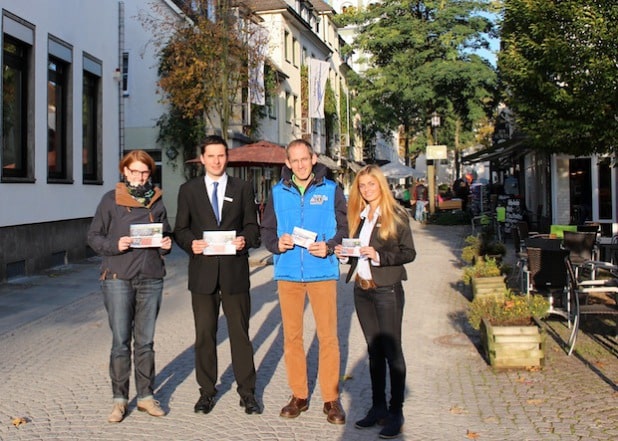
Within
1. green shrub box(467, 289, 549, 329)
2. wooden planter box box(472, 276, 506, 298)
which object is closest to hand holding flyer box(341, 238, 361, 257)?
green shrub box(467, 289, 549, 329)

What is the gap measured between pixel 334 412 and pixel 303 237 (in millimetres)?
1288

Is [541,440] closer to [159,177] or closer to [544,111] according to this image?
[544,111]

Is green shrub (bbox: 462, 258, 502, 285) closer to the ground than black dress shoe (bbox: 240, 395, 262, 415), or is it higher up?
higher up

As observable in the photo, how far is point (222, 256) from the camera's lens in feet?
16.3

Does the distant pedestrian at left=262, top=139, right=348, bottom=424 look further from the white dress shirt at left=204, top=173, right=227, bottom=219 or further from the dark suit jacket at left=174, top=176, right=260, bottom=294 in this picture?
the white dress shirt at left=204, top=173, right=227, bottom=219

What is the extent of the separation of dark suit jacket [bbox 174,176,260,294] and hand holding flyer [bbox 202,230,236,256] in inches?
9.5

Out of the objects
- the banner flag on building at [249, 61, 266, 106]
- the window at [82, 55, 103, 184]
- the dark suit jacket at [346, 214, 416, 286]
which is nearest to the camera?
the dark suit jacket at [346, 214, 416, 286]

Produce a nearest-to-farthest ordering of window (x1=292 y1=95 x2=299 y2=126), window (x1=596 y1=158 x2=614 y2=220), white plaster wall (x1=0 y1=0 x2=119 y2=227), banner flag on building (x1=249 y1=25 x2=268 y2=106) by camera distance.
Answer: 1. white plaster wall (x1=0 y1=0 x2=119 y2=227)
2. window (x1=596 y1=158 x2=614 y2=220)
3. banner flag on building (x1=249 y1=25 x2=268 y2=106)
4. window (x1=292 y1=95 x2=299 y2=126)

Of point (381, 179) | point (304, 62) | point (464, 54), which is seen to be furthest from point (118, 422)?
point (304, 62)

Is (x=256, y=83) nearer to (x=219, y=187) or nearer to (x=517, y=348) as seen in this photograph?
(x=517, y=348)

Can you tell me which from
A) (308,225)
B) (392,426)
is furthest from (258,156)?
(392,426)

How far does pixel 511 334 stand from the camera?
630 centimetres

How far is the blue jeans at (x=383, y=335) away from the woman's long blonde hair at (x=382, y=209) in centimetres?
40

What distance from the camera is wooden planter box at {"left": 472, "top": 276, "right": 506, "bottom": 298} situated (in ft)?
29.5
